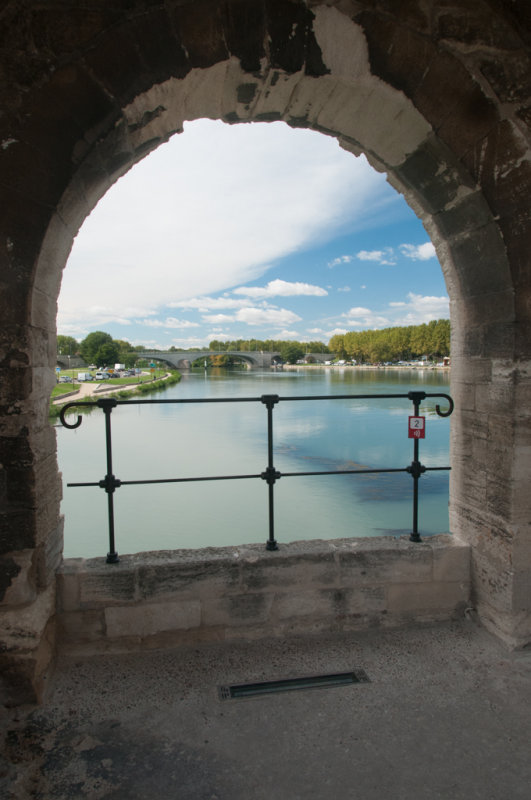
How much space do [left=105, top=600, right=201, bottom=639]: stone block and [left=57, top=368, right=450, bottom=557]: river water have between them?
2.62m

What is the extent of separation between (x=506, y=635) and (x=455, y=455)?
838 millimetres

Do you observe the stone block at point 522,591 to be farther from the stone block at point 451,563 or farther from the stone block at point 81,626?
the stone block at point 81,626

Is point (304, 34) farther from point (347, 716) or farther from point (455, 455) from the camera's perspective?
point (347, 716)

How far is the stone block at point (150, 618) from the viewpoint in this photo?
6.70 ft

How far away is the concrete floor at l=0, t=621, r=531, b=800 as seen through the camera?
1382 millimetres

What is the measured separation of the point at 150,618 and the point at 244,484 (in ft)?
31.6

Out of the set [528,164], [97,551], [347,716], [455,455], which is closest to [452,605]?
[455,455]

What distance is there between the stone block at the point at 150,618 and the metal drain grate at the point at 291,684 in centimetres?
35

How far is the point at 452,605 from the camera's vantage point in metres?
2.29

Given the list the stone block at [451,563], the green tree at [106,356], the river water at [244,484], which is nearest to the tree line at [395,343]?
the green tree at [106,356]

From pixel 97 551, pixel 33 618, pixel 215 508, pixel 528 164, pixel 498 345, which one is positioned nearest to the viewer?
pixel 33 618

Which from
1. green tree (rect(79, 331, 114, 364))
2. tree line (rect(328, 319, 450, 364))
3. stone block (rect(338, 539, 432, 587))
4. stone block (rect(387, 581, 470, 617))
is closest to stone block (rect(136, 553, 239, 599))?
stone block (rect(338, 539, 432, 587))

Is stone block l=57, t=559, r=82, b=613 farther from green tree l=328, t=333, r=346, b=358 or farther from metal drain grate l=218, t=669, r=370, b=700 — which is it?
green tree l=328, t=333, r=346, b=358

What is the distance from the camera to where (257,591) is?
2.12m
